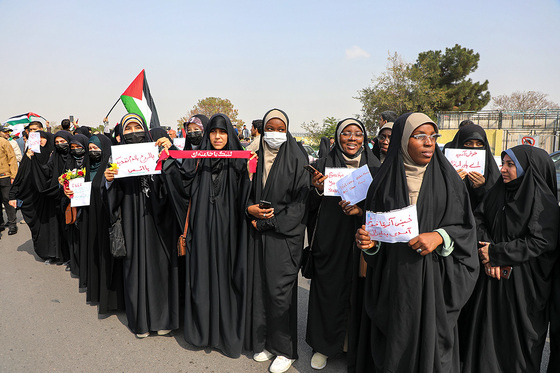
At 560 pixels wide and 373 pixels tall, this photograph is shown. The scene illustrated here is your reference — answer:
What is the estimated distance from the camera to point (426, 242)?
2172 mm

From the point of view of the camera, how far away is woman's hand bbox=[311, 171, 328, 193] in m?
3.06

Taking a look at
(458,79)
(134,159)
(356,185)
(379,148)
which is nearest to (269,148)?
(356,185)

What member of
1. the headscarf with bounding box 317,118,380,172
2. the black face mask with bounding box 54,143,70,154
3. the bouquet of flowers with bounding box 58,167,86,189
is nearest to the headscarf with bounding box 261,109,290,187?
the headscarf with bounding box 317,118,380,172

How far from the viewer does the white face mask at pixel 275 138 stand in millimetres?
3316

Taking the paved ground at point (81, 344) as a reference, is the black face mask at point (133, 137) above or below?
above

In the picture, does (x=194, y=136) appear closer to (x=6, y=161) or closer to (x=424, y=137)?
(x=424, y=137)

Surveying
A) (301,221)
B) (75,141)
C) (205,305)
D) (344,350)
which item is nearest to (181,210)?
(205,305)

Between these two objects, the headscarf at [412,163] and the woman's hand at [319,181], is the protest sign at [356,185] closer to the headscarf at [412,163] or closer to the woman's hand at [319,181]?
the woman's hand at [319,181]

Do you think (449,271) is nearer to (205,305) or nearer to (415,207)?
(415,207)

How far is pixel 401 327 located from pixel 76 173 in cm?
474

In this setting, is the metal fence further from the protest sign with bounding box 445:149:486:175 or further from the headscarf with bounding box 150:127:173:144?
the headscarf with bounding box 150:127:173:144

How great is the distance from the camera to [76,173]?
17.1 ft

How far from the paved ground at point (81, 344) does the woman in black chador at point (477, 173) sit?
2.04m

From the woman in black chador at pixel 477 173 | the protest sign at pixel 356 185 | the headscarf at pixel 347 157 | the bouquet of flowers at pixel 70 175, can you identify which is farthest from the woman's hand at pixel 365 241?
the bouquet of flowers at pixel 70 175
